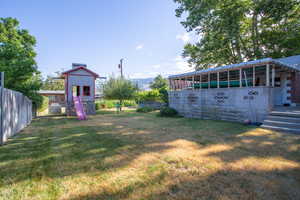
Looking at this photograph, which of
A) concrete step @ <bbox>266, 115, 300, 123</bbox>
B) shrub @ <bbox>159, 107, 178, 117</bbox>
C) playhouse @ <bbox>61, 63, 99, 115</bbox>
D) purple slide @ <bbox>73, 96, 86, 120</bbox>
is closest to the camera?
concrete step @ <bbox>266, 115, 300, 123</bbox>

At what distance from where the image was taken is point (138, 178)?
2.27m

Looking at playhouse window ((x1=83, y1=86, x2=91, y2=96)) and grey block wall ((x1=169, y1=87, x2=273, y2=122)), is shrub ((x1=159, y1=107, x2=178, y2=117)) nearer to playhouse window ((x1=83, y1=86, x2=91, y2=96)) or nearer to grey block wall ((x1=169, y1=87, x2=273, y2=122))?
grey block wall ((x1=169, y1=87, x2=273, y2=122))

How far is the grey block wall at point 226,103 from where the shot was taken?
6398 millimetres

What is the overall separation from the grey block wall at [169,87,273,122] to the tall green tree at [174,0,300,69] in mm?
7916

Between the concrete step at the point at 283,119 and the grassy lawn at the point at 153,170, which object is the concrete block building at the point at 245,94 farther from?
the grassy lawn at the point at 153,170

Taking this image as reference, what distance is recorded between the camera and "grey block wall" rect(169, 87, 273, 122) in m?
6.40

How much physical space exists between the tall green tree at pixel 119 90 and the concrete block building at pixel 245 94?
28.2ft

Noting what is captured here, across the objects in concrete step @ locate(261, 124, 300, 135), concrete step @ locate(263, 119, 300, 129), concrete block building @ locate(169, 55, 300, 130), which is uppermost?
concrete block building @ locate(169, 55, 300, 130)

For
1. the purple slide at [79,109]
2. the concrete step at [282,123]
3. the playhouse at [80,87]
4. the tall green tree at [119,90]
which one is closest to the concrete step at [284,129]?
the concrete step at [282,123]

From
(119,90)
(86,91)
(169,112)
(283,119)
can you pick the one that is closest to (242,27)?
(169,112)

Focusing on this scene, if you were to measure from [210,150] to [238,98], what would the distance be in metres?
5.07

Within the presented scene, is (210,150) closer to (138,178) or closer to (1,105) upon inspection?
(138,178)

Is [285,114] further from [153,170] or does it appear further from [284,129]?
[153,170]

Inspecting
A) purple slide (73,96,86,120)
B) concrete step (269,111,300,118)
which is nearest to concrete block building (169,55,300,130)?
concrete step (269,111,300,118)
